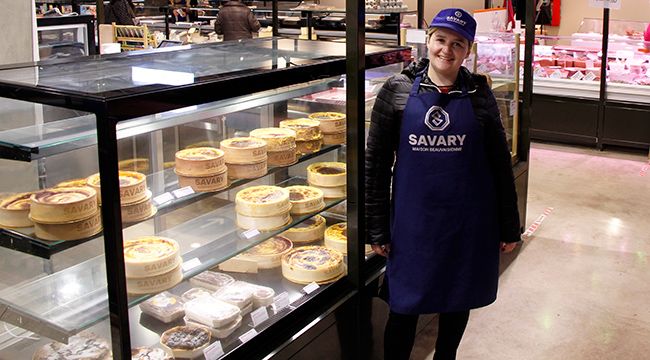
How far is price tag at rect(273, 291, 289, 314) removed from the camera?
2.86 metres

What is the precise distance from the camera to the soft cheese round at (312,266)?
10.0ft

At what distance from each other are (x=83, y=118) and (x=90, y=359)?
29.5 inches

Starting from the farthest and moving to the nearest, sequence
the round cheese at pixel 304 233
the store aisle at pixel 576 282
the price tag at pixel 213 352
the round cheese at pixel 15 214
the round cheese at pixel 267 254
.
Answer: the store aisle at pixel 576 282 < the round cheese at pixel 304 233 < the round cheese at pixel 267 254 < the price tag at pixel 213 352 < the round cheese at pixel 15 214

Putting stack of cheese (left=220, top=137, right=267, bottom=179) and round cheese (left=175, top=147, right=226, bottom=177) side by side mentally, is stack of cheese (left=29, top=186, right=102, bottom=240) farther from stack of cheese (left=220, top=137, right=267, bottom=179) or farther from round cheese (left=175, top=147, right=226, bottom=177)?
stack of cheese (left=220, top=137, right=267, bottom=179)

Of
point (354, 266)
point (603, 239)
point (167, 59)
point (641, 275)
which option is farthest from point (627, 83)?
→ point (167, 59)

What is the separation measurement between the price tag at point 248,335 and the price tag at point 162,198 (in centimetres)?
55

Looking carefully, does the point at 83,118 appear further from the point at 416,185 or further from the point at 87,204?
the point at 416,185

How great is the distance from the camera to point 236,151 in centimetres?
286

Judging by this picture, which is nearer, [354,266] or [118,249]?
[118,249]

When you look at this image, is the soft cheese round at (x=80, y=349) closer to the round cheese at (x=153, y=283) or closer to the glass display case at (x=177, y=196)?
the glass display case at (x=177, y=196)

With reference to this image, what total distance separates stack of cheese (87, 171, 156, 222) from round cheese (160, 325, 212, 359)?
1.50 feet

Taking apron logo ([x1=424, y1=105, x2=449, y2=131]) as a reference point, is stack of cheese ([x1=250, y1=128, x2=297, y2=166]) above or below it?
below

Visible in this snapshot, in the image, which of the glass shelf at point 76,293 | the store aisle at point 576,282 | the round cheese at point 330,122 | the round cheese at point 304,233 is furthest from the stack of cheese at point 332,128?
the store aisle at point 576,282

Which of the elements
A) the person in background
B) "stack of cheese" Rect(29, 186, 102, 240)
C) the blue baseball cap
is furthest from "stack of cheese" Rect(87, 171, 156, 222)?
the person in background
